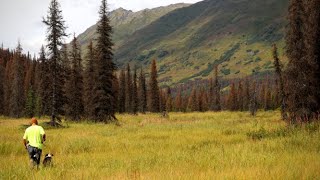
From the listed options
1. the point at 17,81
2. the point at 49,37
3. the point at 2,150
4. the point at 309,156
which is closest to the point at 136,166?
the point at 309,156

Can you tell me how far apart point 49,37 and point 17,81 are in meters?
47.0

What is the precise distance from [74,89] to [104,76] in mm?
11531

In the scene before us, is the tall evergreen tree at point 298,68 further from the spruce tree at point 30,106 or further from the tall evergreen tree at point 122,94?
the spruce tree at point 30,106

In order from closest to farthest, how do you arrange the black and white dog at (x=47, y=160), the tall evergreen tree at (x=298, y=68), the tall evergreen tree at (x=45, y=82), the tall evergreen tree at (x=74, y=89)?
the black and white dog at (x=47, y=160) < the tall evergreen tree at (x=298, y=68) < the tall evergreen tree at (x=45, y=82) < the tall evergreen tree at (x=74, y=89)

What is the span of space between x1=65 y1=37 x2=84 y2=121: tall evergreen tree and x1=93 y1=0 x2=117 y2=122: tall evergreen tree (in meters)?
7.95

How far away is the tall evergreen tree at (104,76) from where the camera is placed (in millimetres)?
43656

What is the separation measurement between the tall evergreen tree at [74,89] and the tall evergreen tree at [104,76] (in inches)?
313

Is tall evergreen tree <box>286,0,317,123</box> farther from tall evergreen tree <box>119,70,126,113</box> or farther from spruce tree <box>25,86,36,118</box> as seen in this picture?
spruce tree <box>25,86,36,118</box>

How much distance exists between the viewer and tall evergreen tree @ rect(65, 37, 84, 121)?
2076 inches

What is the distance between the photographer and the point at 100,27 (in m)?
45.1

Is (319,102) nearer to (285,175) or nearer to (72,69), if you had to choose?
(285,175)

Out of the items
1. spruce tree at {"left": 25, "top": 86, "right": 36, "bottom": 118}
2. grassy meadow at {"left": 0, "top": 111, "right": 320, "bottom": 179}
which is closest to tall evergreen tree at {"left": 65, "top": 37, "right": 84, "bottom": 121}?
grassy meadow at {"left": 0, "top": 111, "right": 320, "bottom": 179}

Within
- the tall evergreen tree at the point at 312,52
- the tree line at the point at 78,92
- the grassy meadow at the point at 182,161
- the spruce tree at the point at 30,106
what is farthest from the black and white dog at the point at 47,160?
the spruce tree at the point at 30,106

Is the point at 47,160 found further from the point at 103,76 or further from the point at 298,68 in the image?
the point at 103,76
